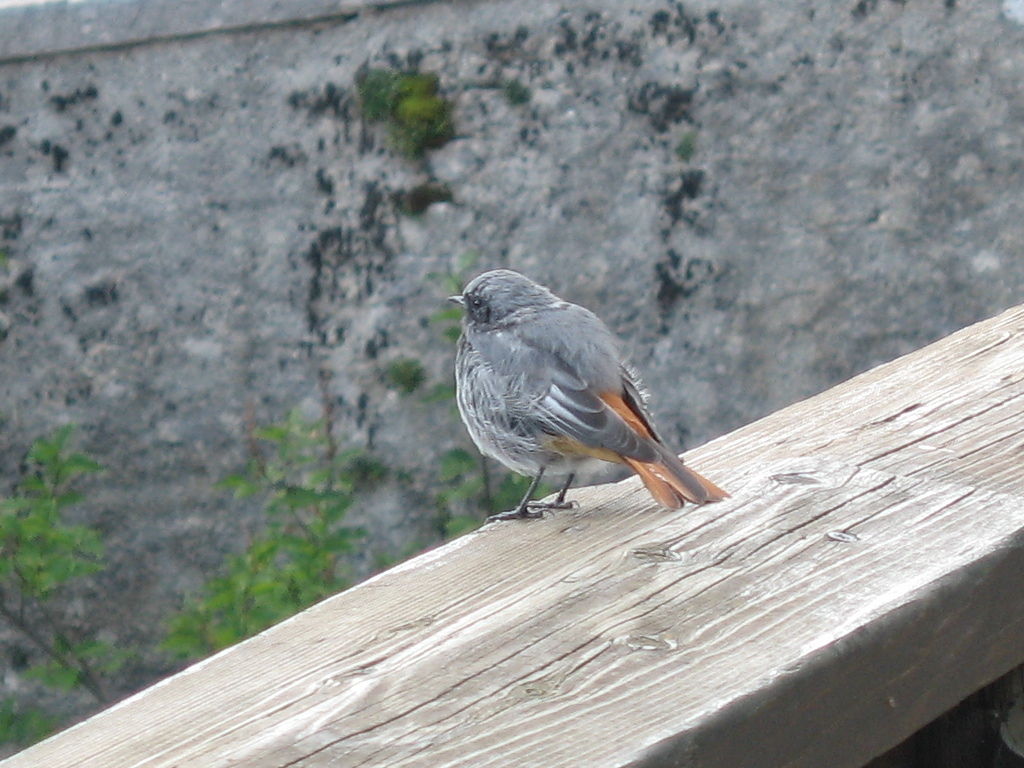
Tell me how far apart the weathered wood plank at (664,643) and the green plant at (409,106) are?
2945 millimetres

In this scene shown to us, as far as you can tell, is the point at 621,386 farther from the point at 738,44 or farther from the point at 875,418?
the point at 738,44

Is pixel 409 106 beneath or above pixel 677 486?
above

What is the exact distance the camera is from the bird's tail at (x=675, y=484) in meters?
1.67

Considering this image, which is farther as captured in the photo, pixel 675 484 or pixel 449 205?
pixel 449 205

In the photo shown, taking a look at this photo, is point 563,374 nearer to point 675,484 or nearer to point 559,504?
point 559,504

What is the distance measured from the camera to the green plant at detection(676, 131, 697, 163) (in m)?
4.42

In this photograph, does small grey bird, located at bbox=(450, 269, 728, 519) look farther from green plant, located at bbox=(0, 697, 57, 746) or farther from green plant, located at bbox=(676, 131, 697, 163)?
green plant, located at bbox=(0, 697, 57, 746)

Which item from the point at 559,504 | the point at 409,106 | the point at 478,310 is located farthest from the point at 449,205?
the point at 559,504

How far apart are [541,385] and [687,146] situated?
1.91 m

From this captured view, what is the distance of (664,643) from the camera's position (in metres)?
1.20

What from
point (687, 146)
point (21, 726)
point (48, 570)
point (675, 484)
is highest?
point (687, 146)

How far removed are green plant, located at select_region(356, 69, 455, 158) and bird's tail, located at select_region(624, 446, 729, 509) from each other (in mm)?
2646

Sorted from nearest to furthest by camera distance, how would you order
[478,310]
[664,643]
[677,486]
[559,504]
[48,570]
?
[664,643] < [677,486] < [559,504] < [478,310] < [48,570]

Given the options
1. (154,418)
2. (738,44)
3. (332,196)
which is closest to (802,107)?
(738,44)
